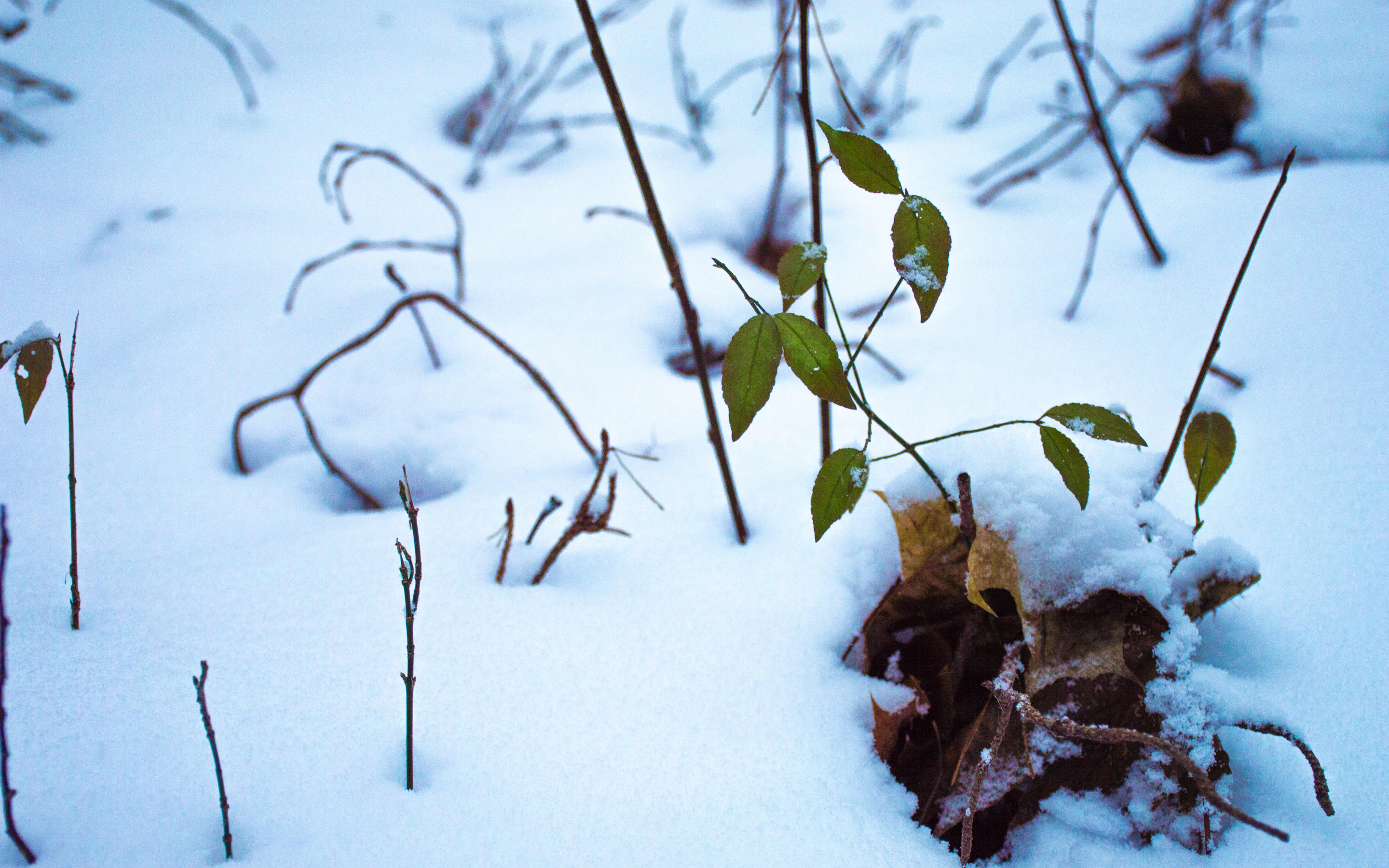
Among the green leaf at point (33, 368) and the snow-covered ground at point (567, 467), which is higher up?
the green leaf at point (33, 368)

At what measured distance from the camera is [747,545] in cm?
75

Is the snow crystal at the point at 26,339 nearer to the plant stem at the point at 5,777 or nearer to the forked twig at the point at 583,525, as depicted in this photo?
the plant stem at the point at 5,777

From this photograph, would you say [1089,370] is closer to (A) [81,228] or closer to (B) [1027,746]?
(B) [1027,746]

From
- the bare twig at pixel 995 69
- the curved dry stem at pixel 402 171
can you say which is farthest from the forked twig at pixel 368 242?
the bare twig at pixel 995 69

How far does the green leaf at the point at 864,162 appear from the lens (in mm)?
445

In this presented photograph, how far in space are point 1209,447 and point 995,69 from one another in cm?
144

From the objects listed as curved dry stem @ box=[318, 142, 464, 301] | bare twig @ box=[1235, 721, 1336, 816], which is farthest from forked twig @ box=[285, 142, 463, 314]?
bare twig @ box=[1235, 721, 1336, 816]

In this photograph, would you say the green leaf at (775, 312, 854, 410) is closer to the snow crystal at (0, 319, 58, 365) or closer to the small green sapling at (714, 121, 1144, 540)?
the small green sapling at (714, 121, 1144, 540)

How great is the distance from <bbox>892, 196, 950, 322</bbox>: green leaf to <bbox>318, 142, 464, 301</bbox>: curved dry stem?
0.75m

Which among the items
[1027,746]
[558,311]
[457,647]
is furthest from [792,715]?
[558,311]

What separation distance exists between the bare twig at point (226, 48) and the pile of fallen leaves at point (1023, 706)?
1.83 m

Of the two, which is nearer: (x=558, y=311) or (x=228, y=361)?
(x=228, y=361)

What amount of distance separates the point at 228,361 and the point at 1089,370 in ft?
3.96

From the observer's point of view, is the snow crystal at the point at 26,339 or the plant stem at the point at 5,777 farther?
the snow crystal at the point at 26,339
